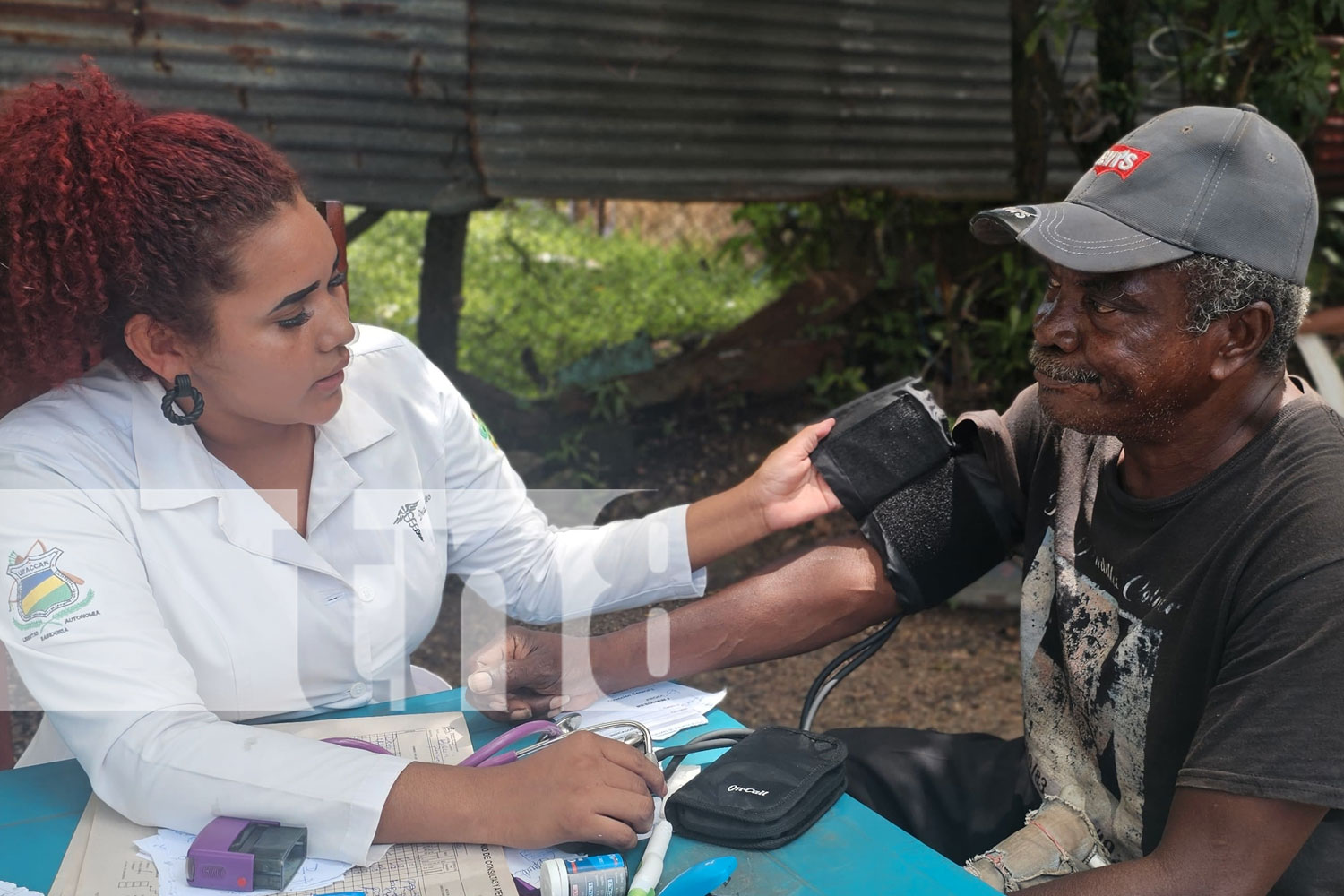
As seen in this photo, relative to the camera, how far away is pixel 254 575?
6.18 feet

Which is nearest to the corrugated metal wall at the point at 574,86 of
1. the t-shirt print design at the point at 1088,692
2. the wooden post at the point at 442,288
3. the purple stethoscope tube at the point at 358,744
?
the wooden post at the point at 442,288

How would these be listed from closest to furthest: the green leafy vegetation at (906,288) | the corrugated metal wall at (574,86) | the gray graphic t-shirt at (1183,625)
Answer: the gray graphic t-shirt at (1183,625) < the corrugated metal wall at (574,86) < the green leafy vegetation at (906,288)

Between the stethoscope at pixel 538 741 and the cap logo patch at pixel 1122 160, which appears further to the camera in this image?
the cap logo patch at pixel 1122 160

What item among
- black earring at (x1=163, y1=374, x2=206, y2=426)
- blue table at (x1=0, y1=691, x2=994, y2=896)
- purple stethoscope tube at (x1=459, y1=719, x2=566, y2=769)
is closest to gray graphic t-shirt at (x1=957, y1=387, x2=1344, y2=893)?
blue table at (x1=0, y1=691, x2=994, y2=896)

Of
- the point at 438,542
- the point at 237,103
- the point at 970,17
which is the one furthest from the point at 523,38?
the point at 438,542

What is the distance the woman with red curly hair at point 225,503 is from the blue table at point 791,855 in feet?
0.26

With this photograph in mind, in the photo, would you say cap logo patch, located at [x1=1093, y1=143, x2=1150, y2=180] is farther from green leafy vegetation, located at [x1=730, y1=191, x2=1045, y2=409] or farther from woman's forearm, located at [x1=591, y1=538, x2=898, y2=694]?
green leafy vegetation, located at [x1=730, y1=191, x2=1045, y2=409]

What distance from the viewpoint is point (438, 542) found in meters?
2.17

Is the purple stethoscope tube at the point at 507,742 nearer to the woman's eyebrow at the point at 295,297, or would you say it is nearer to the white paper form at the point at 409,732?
the white paper form at the point at 409,732

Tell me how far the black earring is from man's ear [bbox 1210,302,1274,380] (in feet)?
4.91

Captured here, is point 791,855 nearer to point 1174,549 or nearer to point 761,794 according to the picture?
point 761,794

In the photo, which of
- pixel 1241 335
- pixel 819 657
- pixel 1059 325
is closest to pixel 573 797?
pixel 1059 325

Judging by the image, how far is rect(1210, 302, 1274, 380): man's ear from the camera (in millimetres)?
1708

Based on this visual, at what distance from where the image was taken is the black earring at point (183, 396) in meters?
1.81
